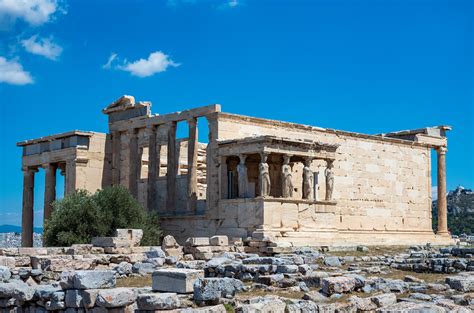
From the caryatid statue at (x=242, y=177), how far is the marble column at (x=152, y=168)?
510cm

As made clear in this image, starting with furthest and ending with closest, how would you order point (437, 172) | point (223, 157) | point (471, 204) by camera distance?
1. point (471, 204)
2. point (437, 172)
3. point (223, 157)

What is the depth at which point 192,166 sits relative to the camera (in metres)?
26.0

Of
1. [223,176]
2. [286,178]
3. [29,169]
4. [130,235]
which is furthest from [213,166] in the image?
[29,169]

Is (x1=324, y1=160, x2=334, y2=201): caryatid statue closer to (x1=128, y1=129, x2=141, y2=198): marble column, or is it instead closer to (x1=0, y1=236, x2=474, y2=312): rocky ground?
(x1=0, y1=236, x2=474, y2=312): rocky ground

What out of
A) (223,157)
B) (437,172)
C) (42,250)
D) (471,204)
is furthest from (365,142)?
(471,204)

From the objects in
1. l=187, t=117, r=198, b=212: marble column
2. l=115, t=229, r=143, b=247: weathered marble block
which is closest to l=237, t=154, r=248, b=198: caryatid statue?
l=187, t=117, r=198, b=212: marble column

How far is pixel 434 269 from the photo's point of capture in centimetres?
1680

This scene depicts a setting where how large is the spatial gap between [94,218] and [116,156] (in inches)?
244

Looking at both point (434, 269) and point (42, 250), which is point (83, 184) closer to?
point (42, 250)

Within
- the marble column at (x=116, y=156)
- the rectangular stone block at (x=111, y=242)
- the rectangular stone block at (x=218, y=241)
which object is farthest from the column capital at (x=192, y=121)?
the rectangular stone block at (x=111, y=242)

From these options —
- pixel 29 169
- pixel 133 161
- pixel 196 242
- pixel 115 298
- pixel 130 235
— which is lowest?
pixel 115 298

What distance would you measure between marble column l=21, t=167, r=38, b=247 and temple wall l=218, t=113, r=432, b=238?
10.3 m

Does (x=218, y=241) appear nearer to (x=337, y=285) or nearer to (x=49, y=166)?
(x=337, y=285)

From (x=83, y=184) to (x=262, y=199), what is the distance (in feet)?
28.2
